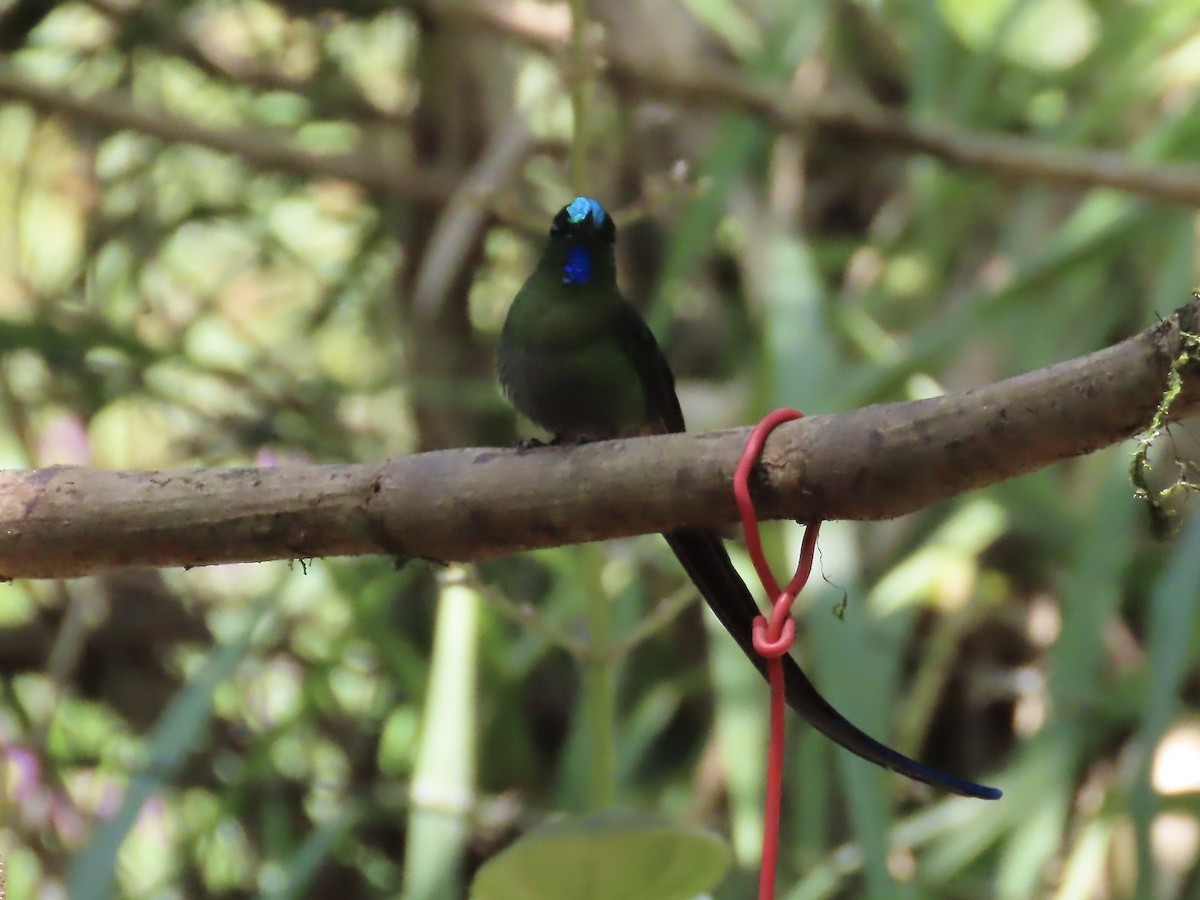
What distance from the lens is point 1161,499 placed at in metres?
0.91

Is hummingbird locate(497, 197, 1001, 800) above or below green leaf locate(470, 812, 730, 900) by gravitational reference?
above

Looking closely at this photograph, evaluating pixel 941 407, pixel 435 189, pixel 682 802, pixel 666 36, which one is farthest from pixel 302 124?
pixel 941 407

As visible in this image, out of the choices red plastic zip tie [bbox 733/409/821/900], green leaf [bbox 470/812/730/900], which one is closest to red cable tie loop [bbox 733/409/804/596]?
red plastic zip tie [bbox 733/409/821/900]

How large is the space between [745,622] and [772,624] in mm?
401

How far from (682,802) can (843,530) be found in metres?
0.66

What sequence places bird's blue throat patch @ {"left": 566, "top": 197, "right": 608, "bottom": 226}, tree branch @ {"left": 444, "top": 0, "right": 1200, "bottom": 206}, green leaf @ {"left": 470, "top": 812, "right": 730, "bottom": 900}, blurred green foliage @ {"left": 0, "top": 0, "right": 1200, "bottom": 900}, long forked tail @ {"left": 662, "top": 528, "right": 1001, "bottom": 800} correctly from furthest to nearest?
tree branch @ {"left": 444, "top": 0, "right": 1200, "bottom": 206} < blurred green foliage @ {"left": 0, "top": 0, "right": 1200, "bottom": 900} < bird's blue throat patch @ {"left": 566, "top": 197, "right": 608, "bottom": 226} < long forked tail @ {"left": 662, "top": 528, "right": 1001, "bottom": 800} < green leaf @ {"left": 470, "top": 812, "right": 730, "bottom": 900}

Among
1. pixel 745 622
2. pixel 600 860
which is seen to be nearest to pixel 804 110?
pixel 745 622

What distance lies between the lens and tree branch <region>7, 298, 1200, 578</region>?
2.58 ft

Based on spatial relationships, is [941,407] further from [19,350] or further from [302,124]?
[302,124]

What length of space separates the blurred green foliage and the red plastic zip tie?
0.48 meters

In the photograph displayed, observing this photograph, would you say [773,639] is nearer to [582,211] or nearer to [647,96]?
[582,211]

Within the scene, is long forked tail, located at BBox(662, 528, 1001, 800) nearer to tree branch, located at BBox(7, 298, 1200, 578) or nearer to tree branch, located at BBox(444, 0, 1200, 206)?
tree branch, located at BBox(7, 298, 1200, 578)

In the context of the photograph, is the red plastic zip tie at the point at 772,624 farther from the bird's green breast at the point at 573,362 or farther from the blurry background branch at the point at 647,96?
the blurry background branch at the point at 647,96

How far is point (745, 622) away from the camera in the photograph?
1.27 m
